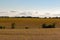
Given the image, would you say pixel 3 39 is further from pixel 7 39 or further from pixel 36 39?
pixel 36 39

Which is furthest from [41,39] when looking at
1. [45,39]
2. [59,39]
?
[59,39]

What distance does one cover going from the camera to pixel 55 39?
17.8 m

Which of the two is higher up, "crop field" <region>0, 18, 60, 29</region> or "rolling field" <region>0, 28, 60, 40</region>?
"rolling field" <region>0, 28, 60, 40</region>

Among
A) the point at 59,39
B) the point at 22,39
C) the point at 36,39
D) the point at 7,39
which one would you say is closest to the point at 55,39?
the point at 59,39

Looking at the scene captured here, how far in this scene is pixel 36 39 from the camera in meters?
17.8

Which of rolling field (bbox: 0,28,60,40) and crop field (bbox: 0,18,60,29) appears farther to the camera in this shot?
crop field (bbox: 0,18,60,29)

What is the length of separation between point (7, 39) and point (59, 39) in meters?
4.10

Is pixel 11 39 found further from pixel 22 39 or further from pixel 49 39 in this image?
pixel 49 39

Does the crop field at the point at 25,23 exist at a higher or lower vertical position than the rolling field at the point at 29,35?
lower

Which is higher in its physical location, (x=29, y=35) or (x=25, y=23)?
(x=29, y=35)

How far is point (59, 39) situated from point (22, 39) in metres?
2.92

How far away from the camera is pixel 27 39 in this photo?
17812mm

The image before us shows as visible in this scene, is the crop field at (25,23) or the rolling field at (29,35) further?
the crop field at (25,23)

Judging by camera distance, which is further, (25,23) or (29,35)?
(25,23)
